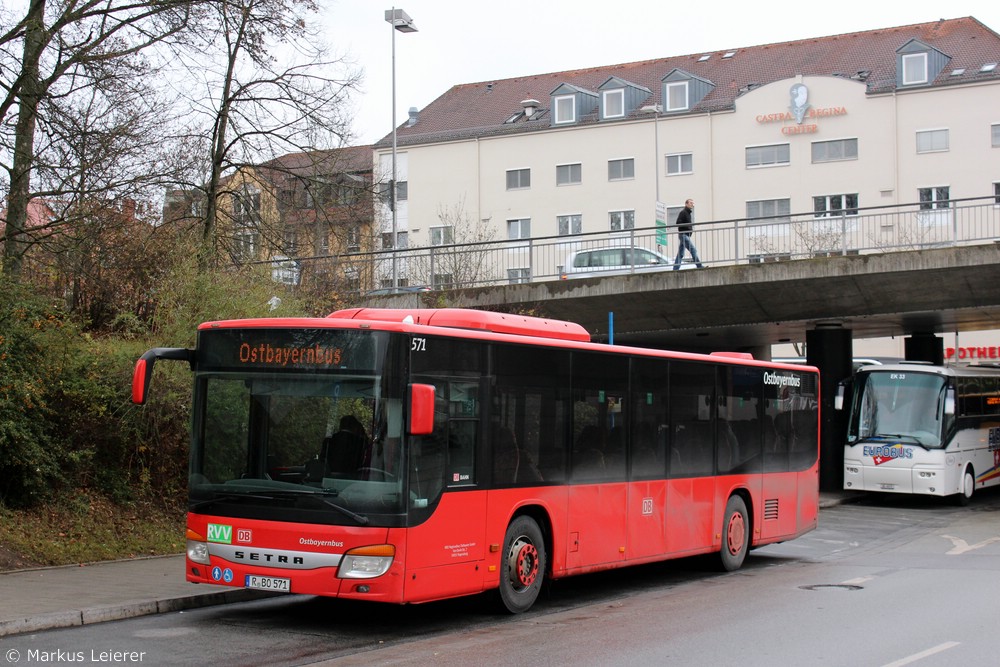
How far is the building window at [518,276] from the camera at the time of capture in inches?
1065

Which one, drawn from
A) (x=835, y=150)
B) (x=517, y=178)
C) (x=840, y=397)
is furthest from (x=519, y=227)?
(x=840, y=397)

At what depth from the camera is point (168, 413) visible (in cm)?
1558

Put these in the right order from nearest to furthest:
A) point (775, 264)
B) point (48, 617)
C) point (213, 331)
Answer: point (48, 617)
point (213, 331)
point (775, 264)

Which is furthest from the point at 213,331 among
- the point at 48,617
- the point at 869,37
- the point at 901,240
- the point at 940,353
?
the point at 869,37

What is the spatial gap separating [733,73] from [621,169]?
8.79 metres

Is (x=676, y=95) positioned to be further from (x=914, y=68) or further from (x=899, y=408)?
(x=899, y=408)

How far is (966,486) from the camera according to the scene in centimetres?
2712

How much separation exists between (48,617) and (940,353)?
29.4m

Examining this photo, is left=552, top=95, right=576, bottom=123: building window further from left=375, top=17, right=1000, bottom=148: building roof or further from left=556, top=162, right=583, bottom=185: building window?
left=556, top=162, right=583, bottom=185: building window

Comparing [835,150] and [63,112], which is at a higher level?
[835,150]

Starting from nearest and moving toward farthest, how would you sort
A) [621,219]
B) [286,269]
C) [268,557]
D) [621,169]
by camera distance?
[268,557] → [286,269] → [621,219] → [621,169]

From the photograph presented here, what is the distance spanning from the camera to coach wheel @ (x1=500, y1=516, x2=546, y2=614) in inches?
431

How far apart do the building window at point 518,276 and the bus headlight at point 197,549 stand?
17286mm

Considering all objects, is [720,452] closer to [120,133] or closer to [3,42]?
[120,133]
